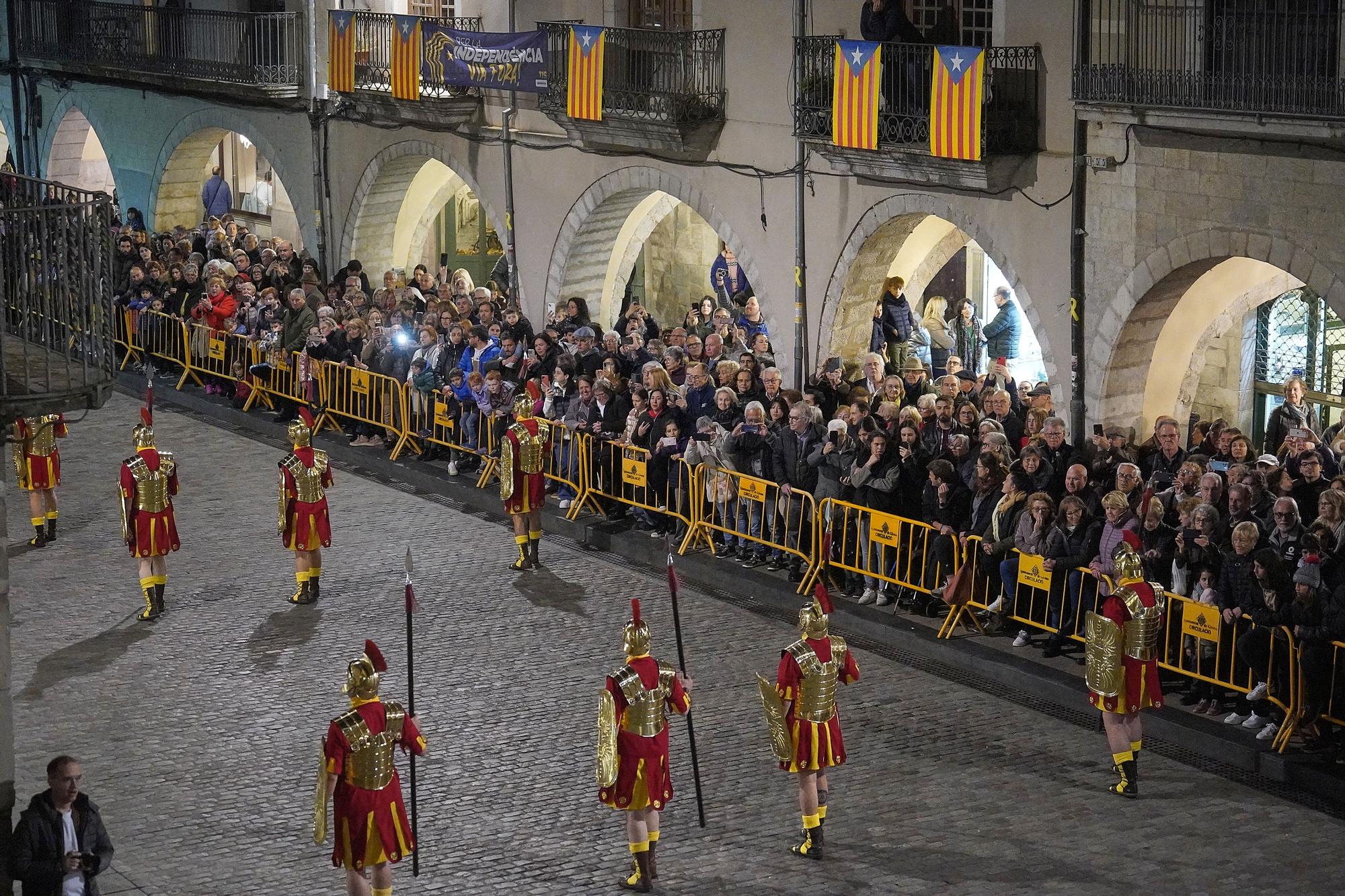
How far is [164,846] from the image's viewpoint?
39.7 feet

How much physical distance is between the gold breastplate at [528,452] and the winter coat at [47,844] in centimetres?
802

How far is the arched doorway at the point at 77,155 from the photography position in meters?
37.8

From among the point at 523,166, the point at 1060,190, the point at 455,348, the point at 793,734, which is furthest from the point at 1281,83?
the point at 523,166

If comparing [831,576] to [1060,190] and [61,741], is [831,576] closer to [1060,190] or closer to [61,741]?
[1060,190]

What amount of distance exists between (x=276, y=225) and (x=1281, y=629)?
80.4 feet

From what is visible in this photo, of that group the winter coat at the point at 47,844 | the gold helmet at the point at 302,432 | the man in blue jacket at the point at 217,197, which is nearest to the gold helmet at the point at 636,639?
the winter coat at the point at 47,844

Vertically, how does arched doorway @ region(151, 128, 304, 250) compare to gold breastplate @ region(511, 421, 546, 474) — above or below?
above

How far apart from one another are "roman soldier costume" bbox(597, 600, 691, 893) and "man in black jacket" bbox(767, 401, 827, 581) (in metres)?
5.78

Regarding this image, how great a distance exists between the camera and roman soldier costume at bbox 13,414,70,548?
60.2 ft

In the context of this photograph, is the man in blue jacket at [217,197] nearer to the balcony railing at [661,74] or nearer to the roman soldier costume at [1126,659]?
the balcony railing at [661,74]

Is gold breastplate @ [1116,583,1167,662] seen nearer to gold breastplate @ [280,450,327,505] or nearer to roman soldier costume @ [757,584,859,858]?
roman soldier costume @ [757,584,859,858]

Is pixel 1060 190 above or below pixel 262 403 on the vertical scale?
above

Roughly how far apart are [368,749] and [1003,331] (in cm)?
1285

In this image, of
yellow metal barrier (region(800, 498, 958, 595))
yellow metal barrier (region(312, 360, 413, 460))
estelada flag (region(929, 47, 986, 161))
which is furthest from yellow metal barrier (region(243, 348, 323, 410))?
yellow metal barrier (region(800, 498, 958, 595))
